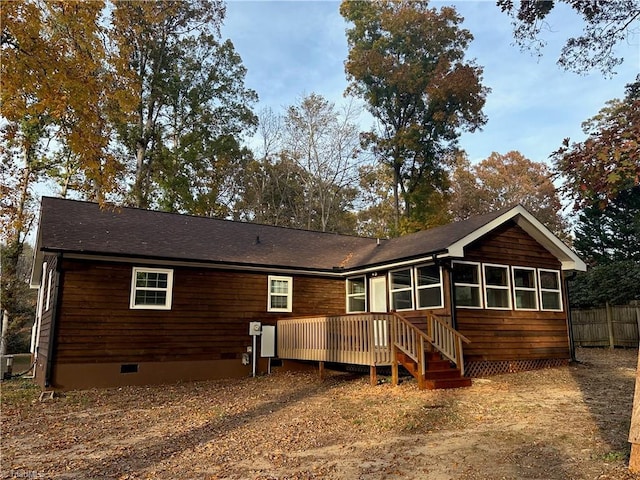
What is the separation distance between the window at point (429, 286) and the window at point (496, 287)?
58.0 inches

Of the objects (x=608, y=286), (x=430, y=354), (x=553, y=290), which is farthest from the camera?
(x=608, y=286)

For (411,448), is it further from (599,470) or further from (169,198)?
(169,198)

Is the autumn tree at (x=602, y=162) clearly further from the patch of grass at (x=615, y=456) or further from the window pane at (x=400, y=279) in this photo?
the window pane at (x=400, y=279)

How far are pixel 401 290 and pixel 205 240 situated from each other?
245 inches

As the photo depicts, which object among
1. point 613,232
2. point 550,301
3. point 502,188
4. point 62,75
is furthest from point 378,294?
point 502,188

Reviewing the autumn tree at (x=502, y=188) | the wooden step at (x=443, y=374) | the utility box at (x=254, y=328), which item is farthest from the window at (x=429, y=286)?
the autumn tree at (x=502, y=188)

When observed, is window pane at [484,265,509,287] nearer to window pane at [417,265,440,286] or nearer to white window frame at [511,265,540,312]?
white window frame at [511,265,540,312]

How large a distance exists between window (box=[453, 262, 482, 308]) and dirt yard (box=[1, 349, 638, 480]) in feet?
7.23

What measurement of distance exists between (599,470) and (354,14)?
28.9 m

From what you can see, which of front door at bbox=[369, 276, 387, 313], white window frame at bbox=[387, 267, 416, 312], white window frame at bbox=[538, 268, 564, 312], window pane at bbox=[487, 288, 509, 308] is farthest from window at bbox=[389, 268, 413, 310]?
white window frame at bbox=[538, 268, 564, 312]

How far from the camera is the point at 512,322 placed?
13500 mm

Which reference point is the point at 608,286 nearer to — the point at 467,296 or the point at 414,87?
the point at 467,296

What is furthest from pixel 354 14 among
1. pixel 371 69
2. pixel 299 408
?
pixel 299 408

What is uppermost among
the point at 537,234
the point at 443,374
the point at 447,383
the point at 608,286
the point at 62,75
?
the point at 62,75
